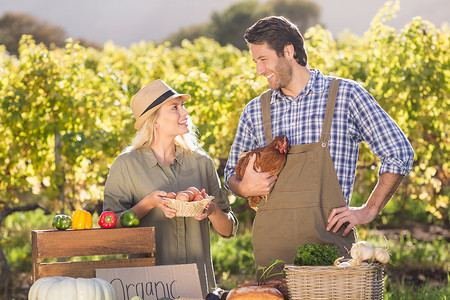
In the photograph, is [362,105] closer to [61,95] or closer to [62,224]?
[62,224]

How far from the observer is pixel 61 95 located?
6391 millimetres

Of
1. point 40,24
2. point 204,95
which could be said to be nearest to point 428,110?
point 204,95

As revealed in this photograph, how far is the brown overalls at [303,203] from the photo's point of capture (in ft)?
9.96

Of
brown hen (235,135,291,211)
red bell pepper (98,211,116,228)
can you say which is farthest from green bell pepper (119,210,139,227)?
brown hen (235,135,291,211)

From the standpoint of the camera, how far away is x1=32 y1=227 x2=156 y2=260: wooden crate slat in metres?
2.83

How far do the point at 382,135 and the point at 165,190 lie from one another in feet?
4.06

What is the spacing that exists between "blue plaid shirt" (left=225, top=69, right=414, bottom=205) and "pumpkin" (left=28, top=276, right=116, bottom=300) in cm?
123

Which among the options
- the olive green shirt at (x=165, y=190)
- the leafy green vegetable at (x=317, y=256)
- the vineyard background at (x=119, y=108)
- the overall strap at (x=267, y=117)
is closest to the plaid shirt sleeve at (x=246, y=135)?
the overall strap at (x=267, y=117)

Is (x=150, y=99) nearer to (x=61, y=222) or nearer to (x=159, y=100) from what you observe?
(x=159, y=100)

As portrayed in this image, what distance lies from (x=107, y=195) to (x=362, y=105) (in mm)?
1475

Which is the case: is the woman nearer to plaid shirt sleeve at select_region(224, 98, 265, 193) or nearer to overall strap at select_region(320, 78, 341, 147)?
plaid shirt sleeve at select_region(224, 98, 265, 193)

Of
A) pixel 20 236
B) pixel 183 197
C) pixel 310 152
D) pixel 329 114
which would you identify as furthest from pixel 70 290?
pixel 20 236

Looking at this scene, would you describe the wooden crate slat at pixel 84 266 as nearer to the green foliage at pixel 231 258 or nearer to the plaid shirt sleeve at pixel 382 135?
the plaid shirt sleeve at pixel 382 135

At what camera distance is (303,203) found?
10.0 ft
